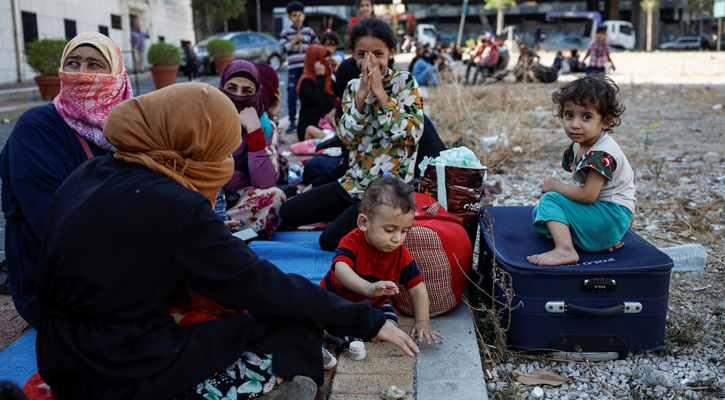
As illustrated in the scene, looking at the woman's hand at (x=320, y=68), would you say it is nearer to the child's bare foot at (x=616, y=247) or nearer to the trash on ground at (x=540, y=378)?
the child's bare foot at (x=616, y=247)

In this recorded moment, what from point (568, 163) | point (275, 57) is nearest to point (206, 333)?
point (568, 163)

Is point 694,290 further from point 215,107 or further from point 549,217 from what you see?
point 215,107

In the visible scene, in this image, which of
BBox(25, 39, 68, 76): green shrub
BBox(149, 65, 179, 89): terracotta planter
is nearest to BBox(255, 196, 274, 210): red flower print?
BBox(25, 39, 68, 76): green shrub

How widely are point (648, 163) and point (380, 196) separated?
5144 mm

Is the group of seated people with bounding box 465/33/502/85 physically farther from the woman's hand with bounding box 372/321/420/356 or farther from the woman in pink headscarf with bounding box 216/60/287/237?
the woman's hand with bounding box 372/321/420/356

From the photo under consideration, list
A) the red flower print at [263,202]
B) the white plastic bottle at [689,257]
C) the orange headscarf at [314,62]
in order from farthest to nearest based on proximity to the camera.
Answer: the orange headscarf at [314,62] < the red flower print at [263,202] < the white plastic bottle at [689,257]

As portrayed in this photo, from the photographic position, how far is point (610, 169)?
9.14ft

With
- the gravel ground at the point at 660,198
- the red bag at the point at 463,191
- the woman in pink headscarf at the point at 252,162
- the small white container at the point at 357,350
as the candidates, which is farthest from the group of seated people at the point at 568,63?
the small white container at the point at 357,350

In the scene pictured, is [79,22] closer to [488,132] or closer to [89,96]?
[488,132]

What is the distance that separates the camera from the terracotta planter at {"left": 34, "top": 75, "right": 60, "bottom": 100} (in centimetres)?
1055

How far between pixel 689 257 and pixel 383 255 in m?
2.27

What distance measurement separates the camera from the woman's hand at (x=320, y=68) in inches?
282

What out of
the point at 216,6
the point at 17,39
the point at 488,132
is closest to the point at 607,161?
the point at 488,132

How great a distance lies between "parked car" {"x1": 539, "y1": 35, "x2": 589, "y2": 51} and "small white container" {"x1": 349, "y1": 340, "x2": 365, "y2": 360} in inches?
1054
